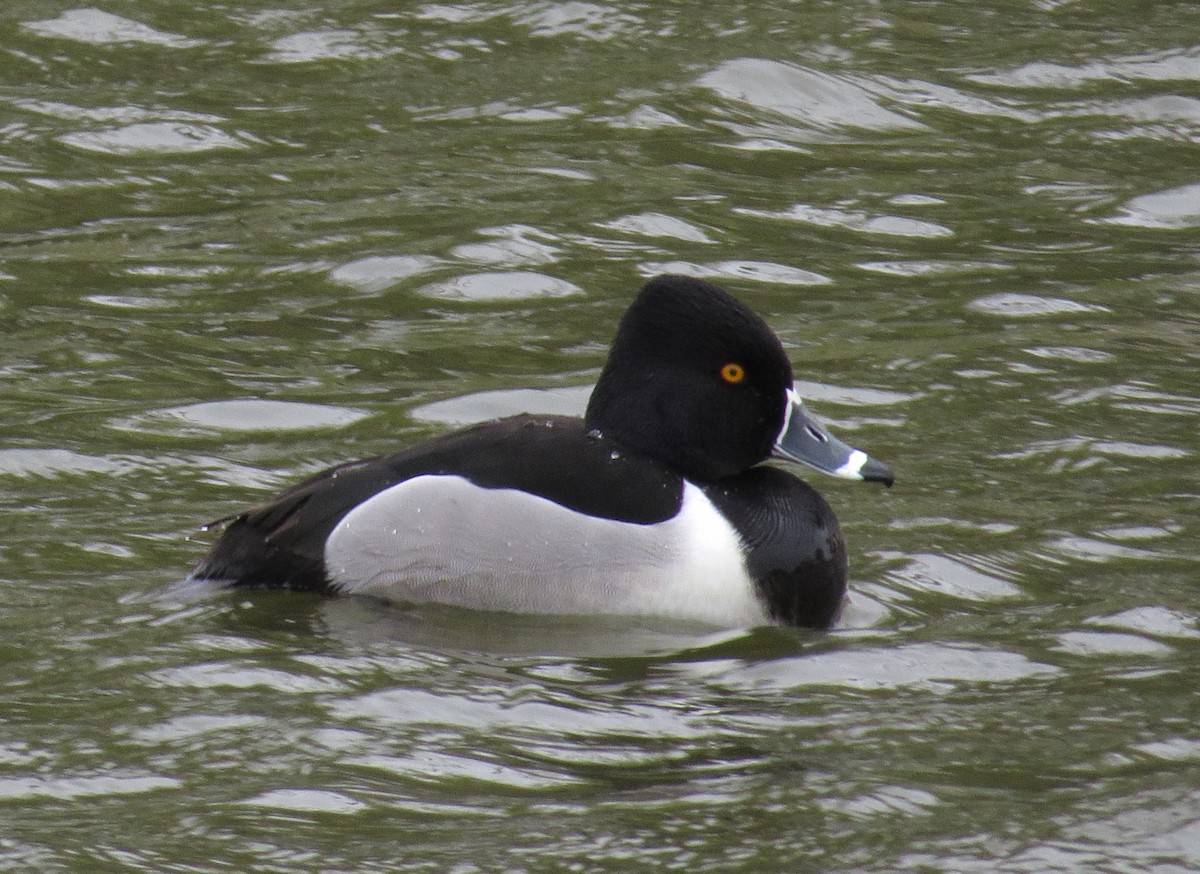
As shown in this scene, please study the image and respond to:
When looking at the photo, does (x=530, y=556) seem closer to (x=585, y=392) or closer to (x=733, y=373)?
(x=733, y=373)

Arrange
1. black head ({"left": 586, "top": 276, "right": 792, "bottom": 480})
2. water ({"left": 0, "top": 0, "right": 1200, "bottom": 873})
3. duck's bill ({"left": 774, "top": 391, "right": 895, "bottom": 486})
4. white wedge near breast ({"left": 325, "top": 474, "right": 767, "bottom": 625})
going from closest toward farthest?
water ({"left": 0, "top": 0, "right": 1200, "bottom": 873}) < white wedge near breast ({"left": 325, "top": 474, "right": 767, "bottom": 625}) < black head ({"left": 586, "top": 276, "right": 792, "bottom": 480}) < duck's bill ({"left": 774, "top": 391, "right": 895, "bottom": 486})

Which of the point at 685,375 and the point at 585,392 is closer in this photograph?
the point at 685,375

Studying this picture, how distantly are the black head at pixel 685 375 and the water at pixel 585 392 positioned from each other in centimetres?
66

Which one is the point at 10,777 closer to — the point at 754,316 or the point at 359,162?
the point at 754,316

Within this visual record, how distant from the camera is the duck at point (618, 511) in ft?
21.1

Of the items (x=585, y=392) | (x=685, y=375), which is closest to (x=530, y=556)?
(x=685, y=375)

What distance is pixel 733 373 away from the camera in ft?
22.4

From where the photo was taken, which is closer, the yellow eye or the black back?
the black back

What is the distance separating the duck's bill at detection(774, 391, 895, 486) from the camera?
6891mm

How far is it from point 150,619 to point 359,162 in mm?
5340

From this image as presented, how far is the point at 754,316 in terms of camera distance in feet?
22.4

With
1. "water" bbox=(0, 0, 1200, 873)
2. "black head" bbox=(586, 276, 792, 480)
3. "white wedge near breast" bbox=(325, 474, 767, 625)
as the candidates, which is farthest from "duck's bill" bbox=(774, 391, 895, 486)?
"white wedge near breast" bbox=(325, 474, 767, 625)

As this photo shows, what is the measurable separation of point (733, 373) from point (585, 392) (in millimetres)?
1790

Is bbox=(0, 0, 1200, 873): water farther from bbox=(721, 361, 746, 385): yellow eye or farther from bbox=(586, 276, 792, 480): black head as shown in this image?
bbox=(721, 361, 746, 385): yellow eye
